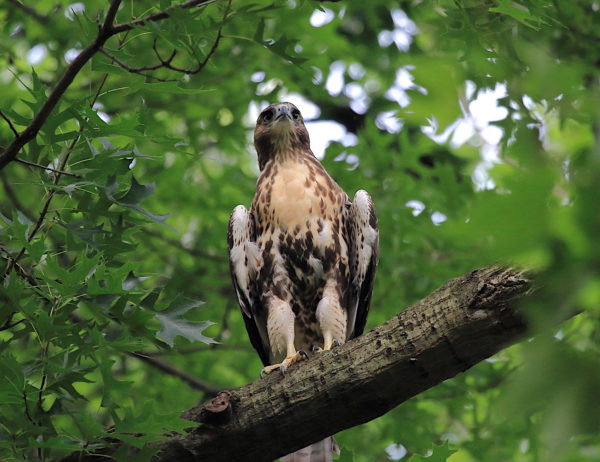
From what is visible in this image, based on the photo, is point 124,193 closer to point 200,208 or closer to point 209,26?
point 209,26

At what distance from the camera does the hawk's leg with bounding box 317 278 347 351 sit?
457 centimetres

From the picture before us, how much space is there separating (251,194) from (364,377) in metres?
3.81

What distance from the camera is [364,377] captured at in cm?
305

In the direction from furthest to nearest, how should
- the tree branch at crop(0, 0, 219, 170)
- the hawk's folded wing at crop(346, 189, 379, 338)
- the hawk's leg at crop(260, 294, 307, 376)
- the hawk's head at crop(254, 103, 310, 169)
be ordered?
the hawk's head at crop(254, 103, 310, 169)
the hawk's folded wing at crop(346, 189, 379, 338)
the hawk's leg at crop(260, 294, 307, 376)
the tree branch at crop(0, 0, 219, 170)

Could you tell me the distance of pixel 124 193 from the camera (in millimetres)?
3457

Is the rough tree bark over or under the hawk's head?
under

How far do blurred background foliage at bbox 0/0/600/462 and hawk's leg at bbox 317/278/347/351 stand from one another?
80cm

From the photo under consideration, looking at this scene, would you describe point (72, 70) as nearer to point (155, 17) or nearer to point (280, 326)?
point (155, 17)

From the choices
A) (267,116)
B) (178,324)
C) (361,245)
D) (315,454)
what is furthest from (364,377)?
(267,116)

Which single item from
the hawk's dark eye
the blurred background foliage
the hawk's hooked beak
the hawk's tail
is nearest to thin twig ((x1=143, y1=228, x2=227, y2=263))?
the blurred background foliage

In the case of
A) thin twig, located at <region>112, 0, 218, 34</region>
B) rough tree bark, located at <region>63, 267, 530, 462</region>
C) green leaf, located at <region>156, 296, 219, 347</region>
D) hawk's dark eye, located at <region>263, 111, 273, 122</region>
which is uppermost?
hawk's dark eye, located at <region>263, 111, 273, 122</region>

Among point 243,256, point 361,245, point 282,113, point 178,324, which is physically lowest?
point 178,324

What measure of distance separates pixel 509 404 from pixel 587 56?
4.38 meters

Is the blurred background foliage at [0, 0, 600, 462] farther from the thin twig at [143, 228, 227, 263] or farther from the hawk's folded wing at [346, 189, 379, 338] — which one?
the hawk's folded wing at [346, 189, 379, 338]
